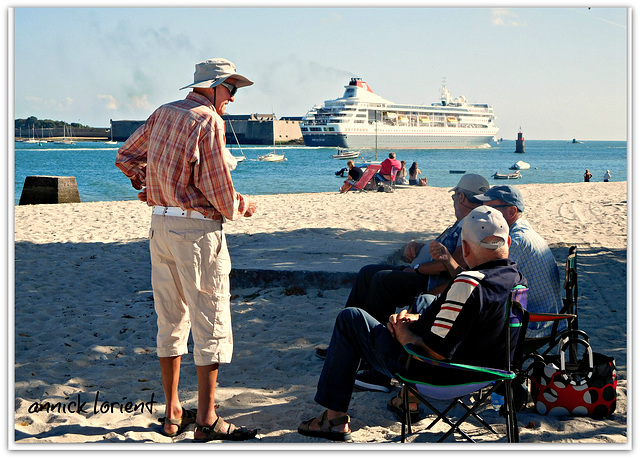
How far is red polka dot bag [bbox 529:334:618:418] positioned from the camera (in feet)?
9.35

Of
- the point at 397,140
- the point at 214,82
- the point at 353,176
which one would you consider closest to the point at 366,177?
the point at 353,176

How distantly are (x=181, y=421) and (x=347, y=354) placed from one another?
0.81 m

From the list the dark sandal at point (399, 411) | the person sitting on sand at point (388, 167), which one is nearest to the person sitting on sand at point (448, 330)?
the dark sandal at point (399, 411)

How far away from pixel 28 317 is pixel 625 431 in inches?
151

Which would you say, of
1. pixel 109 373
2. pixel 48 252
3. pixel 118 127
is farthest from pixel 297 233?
pixel 118 127

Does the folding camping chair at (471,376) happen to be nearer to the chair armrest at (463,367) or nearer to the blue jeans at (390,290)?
the chair armrest at (463,367)

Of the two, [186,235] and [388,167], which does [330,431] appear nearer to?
[186,235]

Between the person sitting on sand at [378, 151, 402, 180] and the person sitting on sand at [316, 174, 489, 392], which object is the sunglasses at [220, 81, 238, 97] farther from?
the person sitting on sand at [378, 151, 402, 180]

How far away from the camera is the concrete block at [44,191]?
41.8ft

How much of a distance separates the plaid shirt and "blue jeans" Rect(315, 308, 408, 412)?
68 cm

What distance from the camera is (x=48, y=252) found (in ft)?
22.8

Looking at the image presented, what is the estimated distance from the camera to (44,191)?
1280 centimetres

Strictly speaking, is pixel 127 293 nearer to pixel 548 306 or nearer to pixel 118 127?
pixel 548 306

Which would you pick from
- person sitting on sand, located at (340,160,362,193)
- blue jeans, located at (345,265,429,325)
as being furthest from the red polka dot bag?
person sitting on sand, located at (340,160,362,193)
